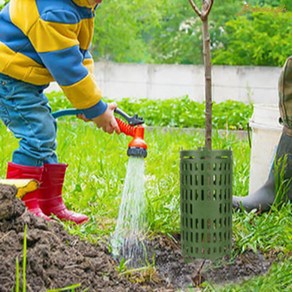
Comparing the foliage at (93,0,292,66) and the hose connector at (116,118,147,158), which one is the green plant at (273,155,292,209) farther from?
the foliage at (93,0,292,66)

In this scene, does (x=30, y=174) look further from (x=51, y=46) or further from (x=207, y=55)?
(x=207, y=55)

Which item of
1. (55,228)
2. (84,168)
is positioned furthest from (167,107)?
(55,228)

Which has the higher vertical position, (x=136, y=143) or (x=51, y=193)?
(x=136, y=143)

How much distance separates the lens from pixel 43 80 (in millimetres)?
3055

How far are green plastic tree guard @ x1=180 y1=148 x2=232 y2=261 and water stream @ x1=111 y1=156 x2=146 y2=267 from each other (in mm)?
218

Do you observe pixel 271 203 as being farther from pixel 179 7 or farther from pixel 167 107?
pixel 179 7

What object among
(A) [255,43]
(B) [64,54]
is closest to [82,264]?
(B) [64,54]

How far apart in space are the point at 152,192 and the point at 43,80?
873mm

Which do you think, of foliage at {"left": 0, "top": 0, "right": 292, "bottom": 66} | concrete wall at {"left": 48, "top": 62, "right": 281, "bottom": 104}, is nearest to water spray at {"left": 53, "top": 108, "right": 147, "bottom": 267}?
concrete wall at {"left": 48, "top": 62, "right": 281, "bottom": 104}

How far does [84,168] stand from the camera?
4.20 metres

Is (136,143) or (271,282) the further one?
(136,143)

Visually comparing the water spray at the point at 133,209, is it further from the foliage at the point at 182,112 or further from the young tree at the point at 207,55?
the foliage at the point at 182,112

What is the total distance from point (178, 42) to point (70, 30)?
17237 millimetres

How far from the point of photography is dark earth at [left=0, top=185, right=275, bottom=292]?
2102mm
